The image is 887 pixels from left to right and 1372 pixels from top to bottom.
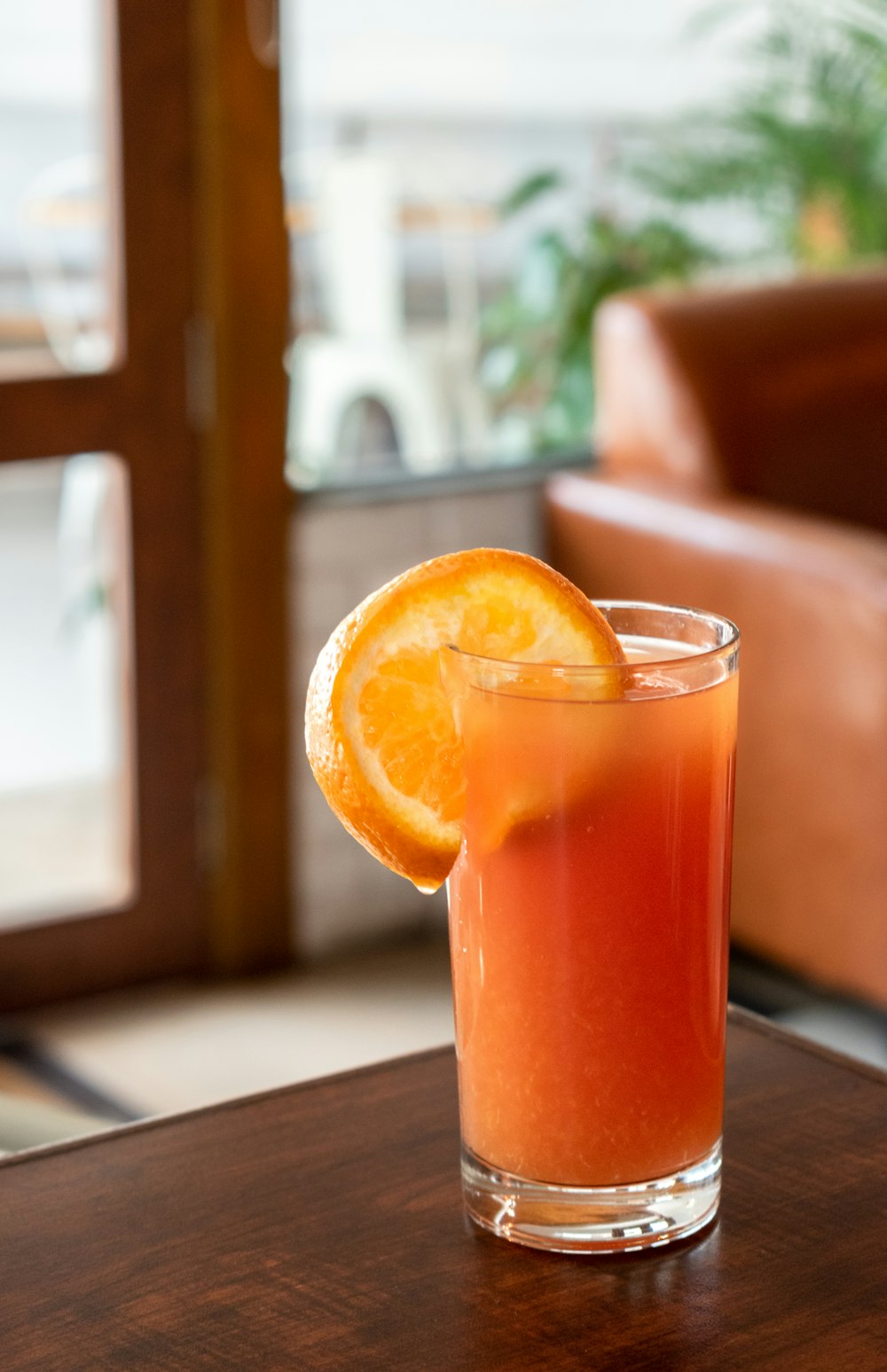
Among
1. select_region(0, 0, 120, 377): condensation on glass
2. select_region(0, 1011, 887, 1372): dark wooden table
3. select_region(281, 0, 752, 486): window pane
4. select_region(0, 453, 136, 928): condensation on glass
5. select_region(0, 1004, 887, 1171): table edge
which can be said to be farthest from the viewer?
select_region(281, 0, 752, 486): window pane

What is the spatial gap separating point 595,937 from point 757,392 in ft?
6.95

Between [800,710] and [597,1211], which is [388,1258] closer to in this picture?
[597,1211]

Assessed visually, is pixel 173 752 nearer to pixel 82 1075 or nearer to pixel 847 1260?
pixel 82 1075

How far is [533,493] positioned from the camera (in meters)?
2.90

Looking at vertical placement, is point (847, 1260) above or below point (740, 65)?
below

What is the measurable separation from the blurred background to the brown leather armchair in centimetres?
27

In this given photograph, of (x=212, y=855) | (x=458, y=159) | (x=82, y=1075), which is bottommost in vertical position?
(x=82, y=1075)

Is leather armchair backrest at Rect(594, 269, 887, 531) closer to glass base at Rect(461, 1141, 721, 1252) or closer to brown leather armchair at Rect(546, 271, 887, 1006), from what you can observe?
brown leather armchair at Rect(546, 271, 887, 1006)

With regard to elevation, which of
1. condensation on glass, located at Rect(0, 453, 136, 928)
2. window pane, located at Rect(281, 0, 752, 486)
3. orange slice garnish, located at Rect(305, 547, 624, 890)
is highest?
window pane, located at Rect(281, 0, 752, 486)

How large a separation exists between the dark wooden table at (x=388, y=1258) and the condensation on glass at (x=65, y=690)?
188 cm

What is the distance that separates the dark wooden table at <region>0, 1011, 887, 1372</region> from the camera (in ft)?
2.03

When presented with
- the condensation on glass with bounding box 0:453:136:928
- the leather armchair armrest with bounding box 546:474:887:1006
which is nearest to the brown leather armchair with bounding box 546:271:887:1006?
the leather armchair armrest with bounding box 546:474:887:1006

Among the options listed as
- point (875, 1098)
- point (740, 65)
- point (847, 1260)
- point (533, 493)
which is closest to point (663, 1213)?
point (847, 1260)

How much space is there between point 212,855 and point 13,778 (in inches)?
12.8
